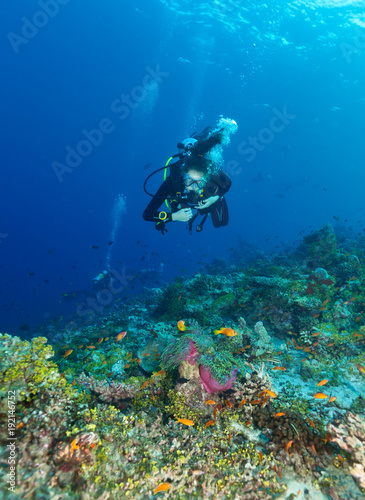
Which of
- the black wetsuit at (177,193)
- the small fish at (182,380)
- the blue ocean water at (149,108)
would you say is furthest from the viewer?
the blue ocean water at (149,108)

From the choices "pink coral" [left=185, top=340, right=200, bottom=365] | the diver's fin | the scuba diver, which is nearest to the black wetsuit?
the scuba diver

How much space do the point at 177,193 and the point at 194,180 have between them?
1.73ft

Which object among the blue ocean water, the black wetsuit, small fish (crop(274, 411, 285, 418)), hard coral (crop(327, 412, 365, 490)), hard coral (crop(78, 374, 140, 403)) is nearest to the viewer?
hard coral (crop(327, 412, 365, 490))

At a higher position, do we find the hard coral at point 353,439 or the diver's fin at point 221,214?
the diver's fin at point 221,214

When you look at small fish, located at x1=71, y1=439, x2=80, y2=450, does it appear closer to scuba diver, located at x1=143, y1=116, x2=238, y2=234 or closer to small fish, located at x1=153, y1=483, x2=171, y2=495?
small fish, located at x1=153, y1=483, x2=171, y2=495

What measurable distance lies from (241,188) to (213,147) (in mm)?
118945

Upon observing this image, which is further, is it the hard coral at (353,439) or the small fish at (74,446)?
the hard coral at (353,439)

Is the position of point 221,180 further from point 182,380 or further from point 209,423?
point 209,423

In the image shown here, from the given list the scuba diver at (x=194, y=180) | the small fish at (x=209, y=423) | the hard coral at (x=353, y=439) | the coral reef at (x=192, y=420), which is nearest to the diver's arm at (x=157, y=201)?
the scuba diver at (x=194, y=180)

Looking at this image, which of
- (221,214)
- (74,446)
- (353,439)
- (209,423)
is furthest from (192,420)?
(221,214)

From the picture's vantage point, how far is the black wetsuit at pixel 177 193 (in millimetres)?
5926

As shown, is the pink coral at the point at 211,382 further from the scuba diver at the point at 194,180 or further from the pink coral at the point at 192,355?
the scuba diver at the point at 194,180

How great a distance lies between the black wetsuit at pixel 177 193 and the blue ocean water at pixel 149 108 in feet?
28.3

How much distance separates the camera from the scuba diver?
18.4ft
